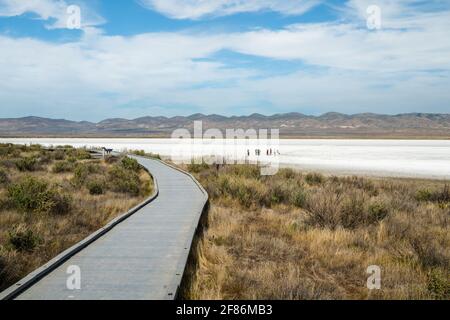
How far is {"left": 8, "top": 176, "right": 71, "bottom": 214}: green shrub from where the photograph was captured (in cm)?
1022

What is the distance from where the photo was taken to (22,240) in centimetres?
713

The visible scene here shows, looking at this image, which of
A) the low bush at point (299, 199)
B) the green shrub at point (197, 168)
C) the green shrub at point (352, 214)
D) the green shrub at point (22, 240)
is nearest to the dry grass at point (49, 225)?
the green shrub at point (22, 240)

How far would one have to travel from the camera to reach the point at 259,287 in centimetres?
555

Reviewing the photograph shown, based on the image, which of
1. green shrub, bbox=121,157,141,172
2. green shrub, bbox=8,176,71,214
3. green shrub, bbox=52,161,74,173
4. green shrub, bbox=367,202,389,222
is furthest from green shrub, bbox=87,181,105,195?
green shrub, bbox=367,202,389,222

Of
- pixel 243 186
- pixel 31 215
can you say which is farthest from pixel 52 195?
pixel 243 186

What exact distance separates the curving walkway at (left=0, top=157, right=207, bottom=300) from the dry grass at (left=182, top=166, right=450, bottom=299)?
39 cm

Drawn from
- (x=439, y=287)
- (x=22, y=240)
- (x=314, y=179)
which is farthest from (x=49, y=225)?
(x=314, y=179)

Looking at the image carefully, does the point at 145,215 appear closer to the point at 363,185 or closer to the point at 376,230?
the point at 376,230

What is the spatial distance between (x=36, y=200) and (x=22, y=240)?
11.5ft

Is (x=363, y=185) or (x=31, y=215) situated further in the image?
(x=363, y=185)

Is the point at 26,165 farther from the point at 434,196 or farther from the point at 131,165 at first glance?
the point at 434,196

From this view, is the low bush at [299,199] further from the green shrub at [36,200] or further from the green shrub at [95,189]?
the green shrub at [95,189]
